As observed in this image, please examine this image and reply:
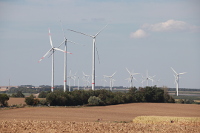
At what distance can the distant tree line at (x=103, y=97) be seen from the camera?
298ft

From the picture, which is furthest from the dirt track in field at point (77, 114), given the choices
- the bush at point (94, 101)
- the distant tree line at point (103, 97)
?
the bush at point (94, 101)

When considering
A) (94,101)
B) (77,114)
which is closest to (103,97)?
(94,101)

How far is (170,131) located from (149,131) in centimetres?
223

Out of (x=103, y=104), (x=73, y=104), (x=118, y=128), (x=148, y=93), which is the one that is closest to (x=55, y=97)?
(x=73, y=104)

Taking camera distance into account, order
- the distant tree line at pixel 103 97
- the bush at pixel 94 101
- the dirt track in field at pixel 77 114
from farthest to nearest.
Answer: the bush at pixel 94 101 < the distant tree line at pixel 103 97 < the dirt track in field at pixel 77 114

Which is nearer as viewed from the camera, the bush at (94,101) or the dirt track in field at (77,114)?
the dirt track in field at (77,114)

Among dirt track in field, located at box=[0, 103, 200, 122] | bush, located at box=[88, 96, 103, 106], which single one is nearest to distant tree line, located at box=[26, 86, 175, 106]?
bush, located at box=[88, 96, 103, 106]

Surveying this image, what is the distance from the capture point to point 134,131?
39875 millimetres

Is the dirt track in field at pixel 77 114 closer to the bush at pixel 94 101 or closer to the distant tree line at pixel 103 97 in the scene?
the distant tree line at pixel 103 97

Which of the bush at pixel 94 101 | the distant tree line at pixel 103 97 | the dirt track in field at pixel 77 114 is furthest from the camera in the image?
the bush at pixel 94 101

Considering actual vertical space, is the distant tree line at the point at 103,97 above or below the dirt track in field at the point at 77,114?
above

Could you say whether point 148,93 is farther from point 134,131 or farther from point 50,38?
point 134,131

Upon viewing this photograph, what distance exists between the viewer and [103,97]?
4048 inches

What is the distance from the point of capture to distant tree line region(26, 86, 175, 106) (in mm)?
90812
